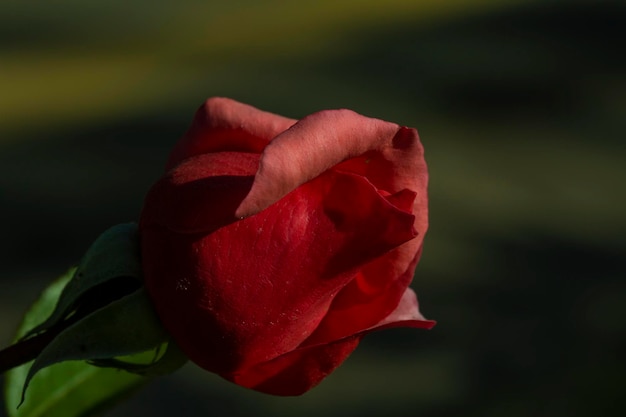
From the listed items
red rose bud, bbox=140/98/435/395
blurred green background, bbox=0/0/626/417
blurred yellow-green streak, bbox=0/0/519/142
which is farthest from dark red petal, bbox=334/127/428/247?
blurred yellow-green streak, bbox=0/0/519/142

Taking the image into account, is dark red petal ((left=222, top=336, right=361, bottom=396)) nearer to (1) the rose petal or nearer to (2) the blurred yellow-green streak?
(1) the rose petal

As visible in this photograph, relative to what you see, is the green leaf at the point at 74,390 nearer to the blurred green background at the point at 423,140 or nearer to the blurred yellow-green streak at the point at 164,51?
the blurred green background at the point at 423,140

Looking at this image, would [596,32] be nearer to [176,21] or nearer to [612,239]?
[612,239]

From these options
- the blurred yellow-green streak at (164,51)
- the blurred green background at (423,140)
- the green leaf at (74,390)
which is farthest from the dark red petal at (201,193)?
the blurred yellow-green streak at (164,51)

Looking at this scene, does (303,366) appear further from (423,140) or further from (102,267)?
(423,140)

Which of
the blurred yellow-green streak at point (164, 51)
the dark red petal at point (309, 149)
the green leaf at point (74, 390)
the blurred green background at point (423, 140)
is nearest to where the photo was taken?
the dark red petal at point (309, 149)

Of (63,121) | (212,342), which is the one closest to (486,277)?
(63,121)

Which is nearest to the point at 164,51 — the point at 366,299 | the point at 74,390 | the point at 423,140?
the point at 423,140

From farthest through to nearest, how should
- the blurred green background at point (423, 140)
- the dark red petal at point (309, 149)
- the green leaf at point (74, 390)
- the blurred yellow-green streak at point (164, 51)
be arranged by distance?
the blurred yellow-green streak at point (164, 51)
the blurred green background at point (423, 140)
the green leaf at point (74, 390)
the dark red petal at point (309, 149)
